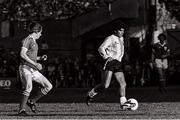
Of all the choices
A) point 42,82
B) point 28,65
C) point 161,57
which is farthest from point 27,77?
point 161,57

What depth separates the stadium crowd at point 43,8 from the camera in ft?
99.6

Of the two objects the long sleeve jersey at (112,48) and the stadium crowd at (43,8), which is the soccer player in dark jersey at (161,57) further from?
the stadium crowd at (43,8)

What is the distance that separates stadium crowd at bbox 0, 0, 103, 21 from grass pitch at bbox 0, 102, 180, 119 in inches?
587

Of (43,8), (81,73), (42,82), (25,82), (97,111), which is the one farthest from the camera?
(43,8)

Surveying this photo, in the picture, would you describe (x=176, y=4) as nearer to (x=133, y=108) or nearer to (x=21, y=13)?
(x=21, y=13)

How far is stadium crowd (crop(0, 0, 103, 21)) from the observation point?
30359 millimetres

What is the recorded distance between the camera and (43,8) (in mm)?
30547

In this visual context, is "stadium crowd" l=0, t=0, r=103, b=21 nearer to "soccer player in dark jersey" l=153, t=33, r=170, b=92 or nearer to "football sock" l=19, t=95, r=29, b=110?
"soccer player in dark jersey" l=153, t=33, r=170, b=92

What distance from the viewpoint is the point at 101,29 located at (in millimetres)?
32094

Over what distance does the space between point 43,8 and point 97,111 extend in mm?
17474

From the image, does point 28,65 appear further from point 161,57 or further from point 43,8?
point 43,8

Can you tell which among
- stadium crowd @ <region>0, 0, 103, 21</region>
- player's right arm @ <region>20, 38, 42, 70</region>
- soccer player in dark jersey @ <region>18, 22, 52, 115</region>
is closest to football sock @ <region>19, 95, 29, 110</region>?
soccer player in dark jersey @ <region>18, 22, 52, 115</region>

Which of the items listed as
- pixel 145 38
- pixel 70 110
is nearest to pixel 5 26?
pixel 145 38

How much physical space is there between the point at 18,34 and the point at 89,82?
7074mm
